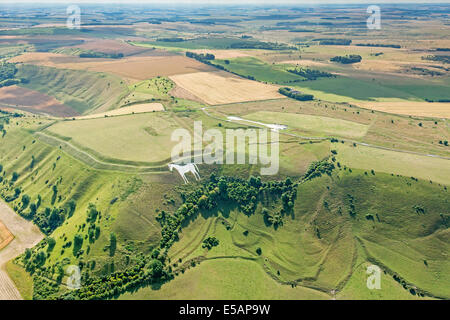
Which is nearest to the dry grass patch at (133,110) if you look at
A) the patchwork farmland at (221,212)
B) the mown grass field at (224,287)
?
the patchwork farmland at (221,212)

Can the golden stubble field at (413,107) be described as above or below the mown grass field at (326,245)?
above

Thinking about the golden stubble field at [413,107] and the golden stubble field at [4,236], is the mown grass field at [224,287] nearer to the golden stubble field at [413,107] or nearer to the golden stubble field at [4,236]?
the golden stubble field at [4,236]

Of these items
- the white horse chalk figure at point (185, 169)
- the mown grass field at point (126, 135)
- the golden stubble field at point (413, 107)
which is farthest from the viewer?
the golden stubble field at point (413, 107)

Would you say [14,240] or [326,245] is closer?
[326,245]

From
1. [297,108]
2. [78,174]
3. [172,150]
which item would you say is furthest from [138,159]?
[297,108]

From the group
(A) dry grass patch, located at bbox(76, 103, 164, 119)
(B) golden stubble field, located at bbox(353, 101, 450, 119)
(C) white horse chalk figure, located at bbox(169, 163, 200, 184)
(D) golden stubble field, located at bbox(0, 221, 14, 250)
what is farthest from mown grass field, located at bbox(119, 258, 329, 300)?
(B) golden stubble field, located at bbox(353, 101, 450, 119)

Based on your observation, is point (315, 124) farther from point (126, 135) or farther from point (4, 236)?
point (4, 236)

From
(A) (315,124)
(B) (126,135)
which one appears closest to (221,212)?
(B) (126,135)

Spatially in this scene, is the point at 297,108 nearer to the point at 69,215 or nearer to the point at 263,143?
the point at 263,143
